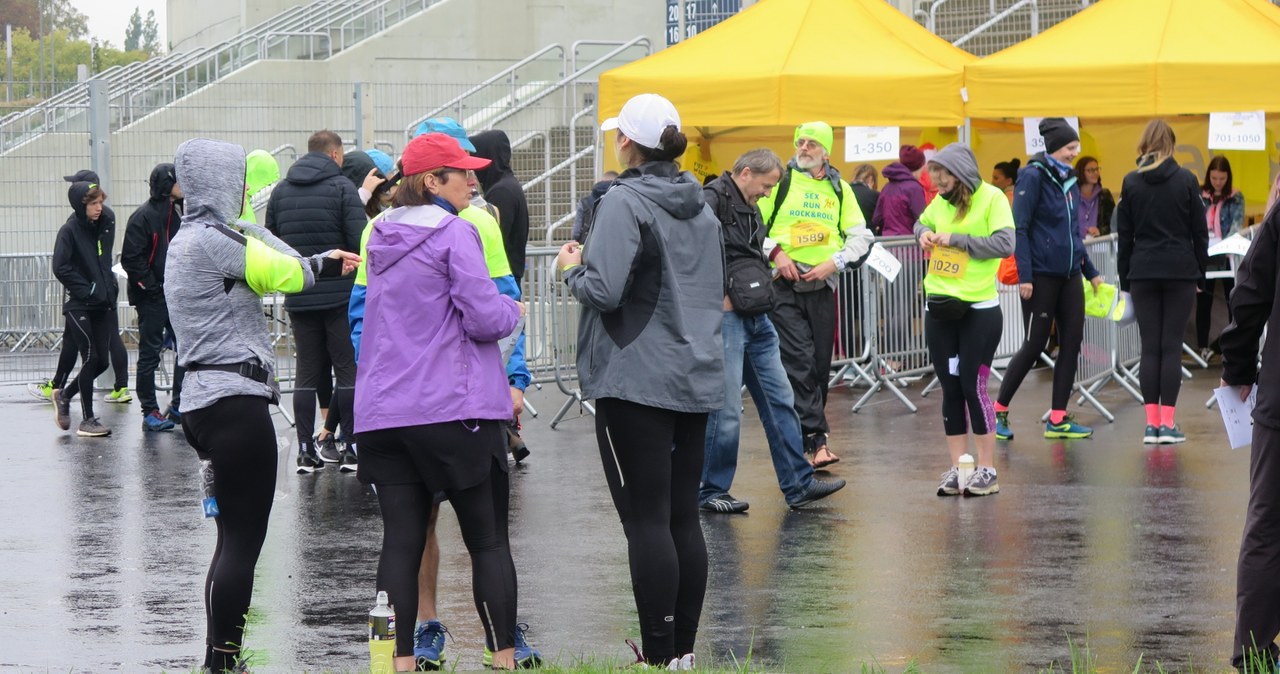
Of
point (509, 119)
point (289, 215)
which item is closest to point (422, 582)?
point (289, 215)

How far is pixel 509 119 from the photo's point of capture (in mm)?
22938

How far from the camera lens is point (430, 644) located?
6.07 metres

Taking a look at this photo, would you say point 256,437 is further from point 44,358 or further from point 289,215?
point 44,358

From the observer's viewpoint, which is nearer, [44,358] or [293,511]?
[293,511]

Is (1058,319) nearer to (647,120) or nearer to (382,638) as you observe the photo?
(647,120)

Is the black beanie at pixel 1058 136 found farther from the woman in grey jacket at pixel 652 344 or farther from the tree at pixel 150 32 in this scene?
the tree at pixel 150 32

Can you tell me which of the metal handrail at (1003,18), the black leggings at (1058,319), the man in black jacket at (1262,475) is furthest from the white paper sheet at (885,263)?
the metal handrail at (1003,18)

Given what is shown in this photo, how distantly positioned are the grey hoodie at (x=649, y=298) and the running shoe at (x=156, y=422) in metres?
7.85

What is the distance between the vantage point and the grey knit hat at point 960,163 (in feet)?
30.6

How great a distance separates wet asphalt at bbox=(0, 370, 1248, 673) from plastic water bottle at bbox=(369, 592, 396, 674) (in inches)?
35.9

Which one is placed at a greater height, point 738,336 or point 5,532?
point 738,336

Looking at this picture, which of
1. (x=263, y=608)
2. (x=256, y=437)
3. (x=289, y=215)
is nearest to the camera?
(x=256, y=437)

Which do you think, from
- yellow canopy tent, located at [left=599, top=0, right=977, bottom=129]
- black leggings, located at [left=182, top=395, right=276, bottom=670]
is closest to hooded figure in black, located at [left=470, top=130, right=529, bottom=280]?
black leggings, located at [left=182, top=395, right=276, bottom=670]

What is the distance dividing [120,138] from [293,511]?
8.34 m
